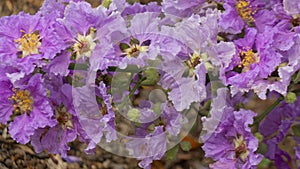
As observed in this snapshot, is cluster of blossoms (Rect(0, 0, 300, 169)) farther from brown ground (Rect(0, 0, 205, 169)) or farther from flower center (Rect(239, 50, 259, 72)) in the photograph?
brown ground (Rect(0, 0, 205, 169))

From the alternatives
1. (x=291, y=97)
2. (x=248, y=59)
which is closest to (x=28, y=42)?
(x=248, y=59)

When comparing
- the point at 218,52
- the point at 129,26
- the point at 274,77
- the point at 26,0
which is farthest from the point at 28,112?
the point at 26,0

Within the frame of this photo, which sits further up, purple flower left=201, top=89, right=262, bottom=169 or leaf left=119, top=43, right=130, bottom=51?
leaf left=119, top=43, right=130, bottom=51

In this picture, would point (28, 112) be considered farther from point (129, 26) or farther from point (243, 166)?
point (243, 166)

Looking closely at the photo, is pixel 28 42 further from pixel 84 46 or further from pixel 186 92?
pixel 186 92

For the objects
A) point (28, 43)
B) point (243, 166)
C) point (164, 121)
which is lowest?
point (243, 166)

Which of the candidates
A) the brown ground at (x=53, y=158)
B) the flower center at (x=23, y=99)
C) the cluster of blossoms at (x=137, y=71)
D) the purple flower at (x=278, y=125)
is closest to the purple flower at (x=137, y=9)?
the cluster of blossoms at (x=137, y=71)

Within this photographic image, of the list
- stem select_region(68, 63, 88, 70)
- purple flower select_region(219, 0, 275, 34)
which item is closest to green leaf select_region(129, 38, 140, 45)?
stem select_region(68, 63, 88, 70)

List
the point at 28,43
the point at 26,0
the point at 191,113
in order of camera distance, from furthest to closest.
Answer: the point at 26,0 → the point at 191,113 → the point at 28,43

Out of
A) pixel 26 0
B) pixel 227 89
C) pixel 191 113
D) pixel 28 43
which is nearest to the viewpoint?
pixel 28 43
